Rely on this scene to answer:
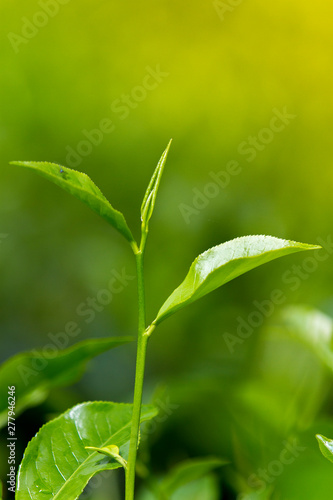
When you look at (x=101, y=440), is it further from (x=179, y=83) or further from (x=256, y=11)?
(x=256, y=11)

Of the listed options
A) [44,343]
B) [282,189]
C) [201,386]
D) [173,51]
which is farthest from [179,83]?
[201,386]

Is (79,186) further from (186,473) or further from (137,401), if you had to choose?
(186,473)

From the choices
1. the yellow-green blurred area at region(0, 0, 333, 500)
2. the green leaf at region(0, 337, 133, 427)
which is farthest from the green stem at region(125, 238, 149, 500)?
the yellow-green blurred area at region(0, 0, 333, 500)

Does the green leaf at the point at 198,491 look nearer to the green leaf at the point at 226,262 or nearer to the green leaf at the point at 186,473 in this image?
the green leaf at the point at 186,473

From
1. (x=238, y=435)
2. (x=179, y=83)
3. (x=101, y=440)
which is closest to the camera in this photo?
(x=101, y=440)

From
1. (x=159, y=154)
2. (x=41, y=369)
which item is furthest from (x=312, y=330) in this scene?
(x=159, y=154)
